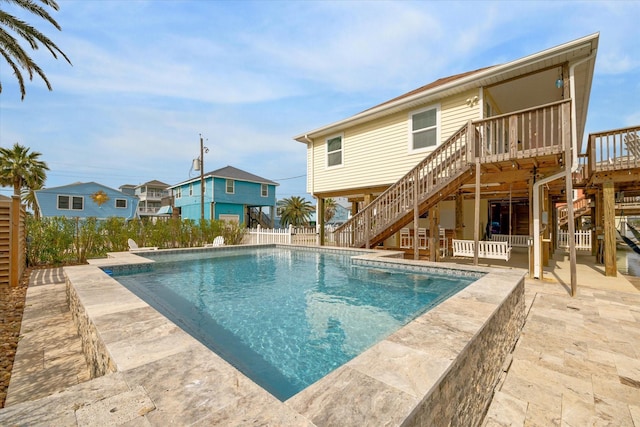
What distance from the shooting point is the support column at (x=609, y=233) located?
24.6ft

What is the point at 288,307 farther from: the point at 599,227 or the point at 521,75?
the point at 599,227

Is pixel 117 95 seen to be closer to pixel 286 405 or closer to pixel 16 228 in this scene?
pixel 16 228

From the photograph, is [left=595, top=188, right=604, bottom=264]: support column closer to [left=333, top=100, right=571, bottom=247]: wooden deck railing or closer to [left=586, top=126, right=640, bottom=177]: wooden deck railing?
[left=586, top=126, right=640, bottom=177]: wooden deck railing

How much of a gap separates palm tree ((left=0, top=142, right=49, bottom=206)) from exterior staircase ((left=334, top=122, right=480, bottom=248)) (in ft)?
87.9

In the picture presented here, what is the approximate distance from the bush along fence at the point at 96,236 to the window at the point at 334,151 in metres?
6.42

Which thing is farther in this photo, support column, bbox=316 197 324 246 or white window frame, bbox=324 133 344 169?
support column, bbox=316 197 324 246

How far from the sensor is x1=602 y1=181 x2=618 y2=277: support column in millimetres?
7512

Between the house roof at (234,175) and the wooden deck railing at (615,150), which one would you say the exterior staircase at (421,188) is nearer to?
the wooden deck railing at (615,150)

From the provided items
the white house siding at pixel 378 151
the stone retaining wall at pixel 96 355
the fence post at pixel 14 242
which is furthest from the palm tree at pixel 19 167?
the stone retaining wall at pixel 96 355

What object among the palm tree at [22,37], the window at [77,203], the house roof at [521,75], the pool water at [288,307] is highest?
the palm tree at [22,37]

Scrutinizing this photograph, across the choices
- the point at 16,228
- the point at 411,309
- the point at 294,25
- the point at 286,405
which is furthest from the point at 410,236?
the point at 16,228

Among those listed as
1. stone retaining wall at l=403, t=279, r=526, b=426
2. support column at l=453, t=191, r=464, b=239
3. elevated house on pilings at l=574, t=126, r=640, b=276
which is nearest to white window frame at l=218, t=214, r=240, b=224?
support column at l=453, t=191, r=464, b=239

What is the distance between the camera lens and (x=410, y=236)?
11.5 meters

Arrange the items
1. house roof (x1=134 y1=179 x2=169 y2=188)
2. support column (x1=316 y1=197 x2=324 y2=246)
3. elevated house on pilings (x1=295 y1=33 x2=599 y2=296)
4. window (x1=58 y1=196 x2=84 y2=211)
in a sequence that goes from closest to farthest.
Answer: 1. elevated house on pilings (x1=295 y1=33 x2=599 y2=296)
2. support column (x1=316 y1=197 x2=324 y2=246)
3. window (x1=58 y1=196 x2=84 y2=211)
4. house roof (x1=134 y1=179 x2=169 y2=188)
